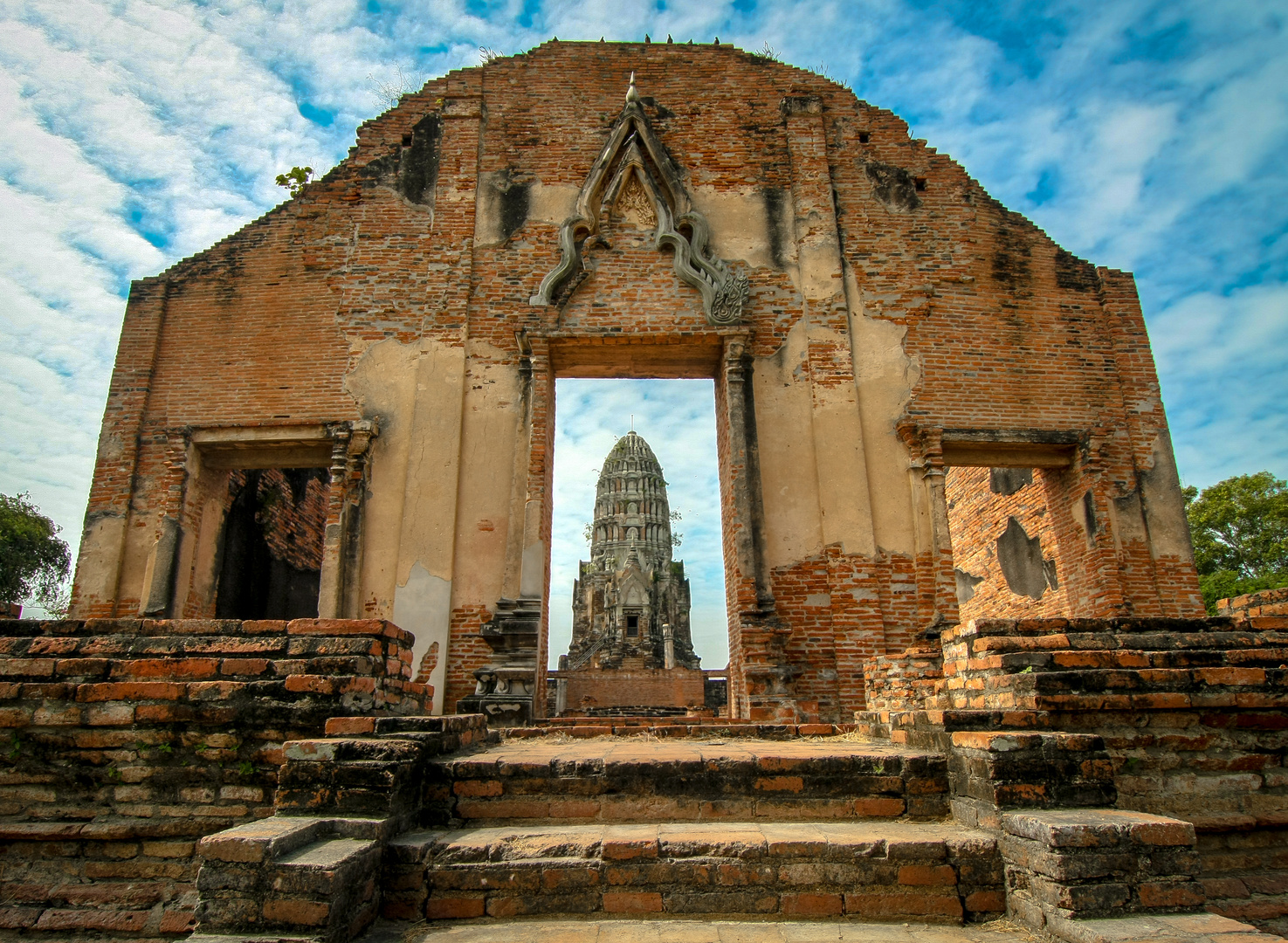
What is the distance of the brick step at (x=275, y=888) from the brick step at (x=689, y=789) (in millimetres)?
831

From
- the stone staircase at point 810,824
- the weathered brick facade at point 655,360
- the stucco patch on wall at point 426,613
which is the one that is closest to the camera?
the stone staircase at point 810,824

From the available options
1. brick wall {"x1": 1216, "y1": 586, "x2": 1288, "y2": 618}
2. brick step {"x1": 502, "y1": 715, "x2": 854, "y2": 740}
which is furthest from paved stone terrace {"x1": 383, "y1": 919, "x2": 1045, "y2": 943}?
brick wall {"x1": 1216, "y1": 586, "x2": 1288, "y2": 618}

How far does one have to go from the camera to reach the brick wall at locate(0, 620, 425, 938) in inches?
159

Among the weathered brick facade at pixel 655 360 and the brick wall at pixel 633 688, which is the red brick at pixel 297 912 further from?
the brick wall at pixel 633 688

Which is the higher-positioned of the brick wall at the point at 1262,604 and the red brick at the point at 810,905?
the brick wall at the point at 1262,604

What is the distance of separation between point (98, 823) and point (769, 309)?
8116 mm

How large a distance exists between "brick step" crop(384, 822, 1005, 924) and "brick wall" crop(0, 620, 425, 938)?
139 cm

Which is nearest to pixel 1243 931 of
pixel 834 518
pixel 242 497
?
pixel 834 518

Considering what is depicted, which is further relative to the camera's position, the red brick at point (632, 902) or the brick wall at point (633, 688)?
the brick wall at point (633, 688)

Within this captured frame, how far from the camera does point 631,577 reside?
34000mm

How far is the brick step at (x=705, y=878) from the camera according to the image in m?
3.31

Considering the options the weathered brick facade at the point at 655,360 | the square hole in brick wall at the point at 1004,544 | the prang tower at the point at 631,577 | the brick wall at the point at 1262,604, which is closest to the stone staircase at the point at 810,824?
the brick wall at the point at 1262,604

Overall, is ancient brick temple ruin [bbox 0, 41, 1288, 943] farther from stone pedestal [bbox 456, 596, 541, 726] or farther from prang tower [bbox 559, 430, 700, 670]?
prang tower [bbox 559, 430, 700, 670]

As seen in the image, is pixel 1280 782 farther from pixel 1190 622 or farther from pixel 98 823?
pixel 98 823
